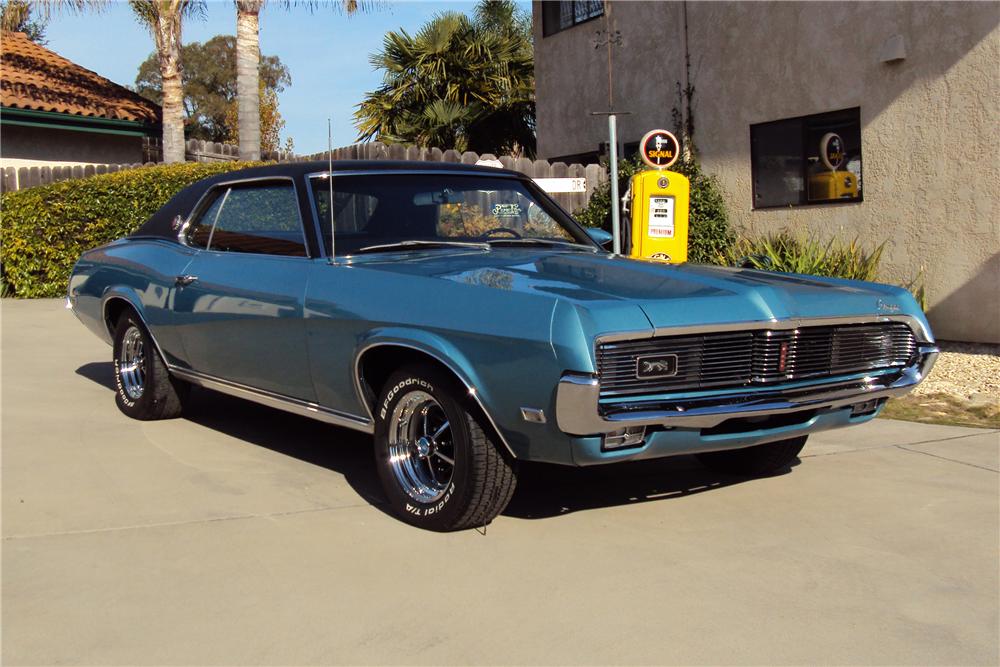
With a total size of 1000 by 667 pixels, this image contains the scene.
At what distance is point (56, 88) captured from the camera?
20.0 meters

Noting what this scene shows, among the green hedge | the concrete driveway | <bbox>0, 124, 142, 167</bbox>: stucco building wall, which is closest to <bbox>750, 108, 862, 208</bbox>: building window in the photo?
the concrete driveway

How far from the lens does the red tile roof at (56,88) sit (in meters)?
19.0

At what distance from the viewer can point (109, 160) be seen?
20.6 metres

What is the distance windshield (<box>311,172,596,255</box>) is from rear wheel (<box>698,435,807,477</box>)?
1274 millimetres

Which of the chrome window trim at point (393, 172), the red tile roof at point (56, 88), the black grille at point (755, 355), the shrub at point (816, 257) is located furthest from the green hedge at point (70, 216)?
the black grille at point (755, 355)

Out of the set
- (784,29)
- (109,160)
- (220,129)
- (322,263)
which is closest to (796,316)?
(322,263)

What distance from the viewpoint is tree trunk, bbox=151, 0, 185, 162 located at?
57.5 ft

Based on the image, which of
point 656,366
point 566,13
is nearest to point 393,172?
point 656,366

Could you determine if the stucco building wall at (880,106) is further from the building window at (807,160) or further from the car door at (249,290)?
the car door at (249,290)

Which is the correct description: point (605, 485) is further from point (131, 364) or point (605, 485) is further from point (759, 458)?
point (131, 364)

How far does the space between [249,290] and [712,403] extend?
7.87ft

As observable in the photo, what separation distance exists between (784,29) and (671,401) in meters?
8.36

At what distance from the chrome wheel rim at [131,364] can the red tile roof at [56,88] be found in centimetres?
1352

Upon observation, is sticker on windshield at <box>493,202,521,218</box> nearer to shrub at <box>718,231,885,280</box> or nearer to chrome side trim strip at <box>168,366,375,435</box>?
chrome side trim strip at <box>168,366,375,435</box>
